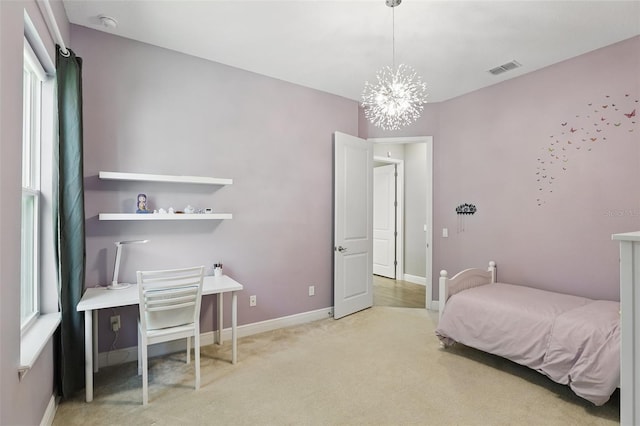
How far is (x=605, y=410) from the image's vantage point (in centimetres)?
227

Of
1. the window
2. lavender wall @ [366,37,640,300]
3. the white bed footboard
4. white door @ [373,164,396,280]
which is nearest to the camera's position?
the window

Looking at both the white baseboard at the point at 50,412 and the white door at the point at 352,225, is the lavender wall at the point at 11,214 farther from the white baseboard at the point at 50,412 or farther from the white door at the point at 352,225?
the white door at the point at 352,225

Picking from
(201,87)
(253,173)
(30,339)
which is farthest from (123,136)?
(30,339)

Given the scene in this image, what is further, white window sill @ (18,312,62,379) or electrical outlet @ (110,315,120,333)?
electrical outlet @ (110,315,120,333)

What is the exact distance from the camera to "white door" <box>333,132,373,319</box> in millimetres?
4215

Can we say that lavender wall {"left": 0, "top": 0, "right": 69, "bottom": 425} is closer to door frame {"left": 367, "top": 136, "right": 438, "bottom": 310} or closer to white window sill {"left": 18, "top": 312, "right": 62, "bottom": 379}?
white window sill {"left": 18, "top": 312, "right": 62, "bottom": 379}

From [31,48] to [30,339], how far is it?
65.4 inches

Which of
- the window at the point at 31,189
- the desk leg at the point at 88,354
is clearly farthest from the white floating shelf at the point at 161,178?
the desk leg at the point at 88,354

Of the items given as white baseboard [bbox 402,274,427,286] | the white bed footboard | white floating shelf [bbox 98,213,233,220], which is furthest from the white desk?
white baseboard [bbox 402,274,427,286]

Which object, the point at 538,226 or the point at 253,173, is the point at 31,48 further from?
the point at 538,226

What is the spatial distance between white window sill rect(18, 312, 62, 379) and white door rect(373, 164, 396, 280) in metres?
5.37

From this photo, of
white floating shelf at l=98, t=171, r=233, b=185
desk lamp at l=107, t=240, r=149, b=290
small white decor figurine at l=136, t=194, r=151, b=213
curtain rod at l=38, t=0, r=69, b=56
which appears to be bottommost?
desk lamp at l=107, t=240, r=149, b=290

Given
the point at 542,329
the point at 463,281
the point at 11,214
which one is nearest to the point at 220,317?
the point at 11,214

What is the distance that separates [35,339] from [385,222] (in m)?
5.68
